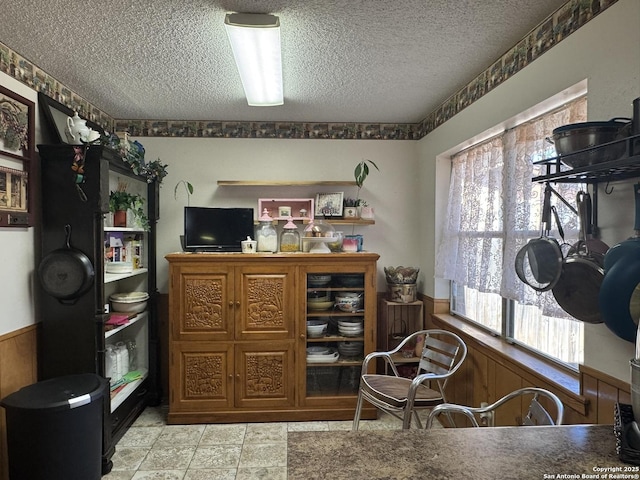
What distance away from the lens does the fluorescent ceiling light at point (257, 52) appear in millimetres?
1811

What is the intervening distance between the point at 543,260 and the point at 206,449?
2.49 meters

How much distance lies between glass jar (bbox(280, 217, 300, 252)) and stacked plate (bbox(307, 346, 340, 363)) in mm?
854

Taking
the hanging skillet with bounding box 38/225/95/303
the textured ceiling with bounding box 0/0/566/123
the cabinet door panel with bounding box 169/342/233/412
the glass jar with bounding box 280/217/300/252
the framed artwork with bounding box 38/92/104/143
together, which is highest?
the textured ceiling with bounding box 0/0/566/123

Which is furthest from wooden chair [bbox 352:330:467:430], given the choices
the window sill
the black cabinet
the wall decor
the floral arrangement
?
the wall decor

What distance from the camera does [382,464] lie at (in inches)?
40.0

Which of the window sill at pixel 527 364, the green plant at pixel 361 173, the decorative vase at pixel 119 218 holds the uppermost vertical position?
the green plant at pixel 361 173

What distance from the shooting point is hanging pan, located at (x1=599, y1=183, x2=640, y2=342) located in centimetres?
123

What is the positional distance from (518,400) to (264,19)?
2.37m

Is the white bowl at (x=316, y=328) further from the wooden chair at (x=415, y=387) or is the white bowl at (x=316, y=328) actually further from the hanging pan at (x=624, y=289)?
the hanging pan at (x=624, y=289)

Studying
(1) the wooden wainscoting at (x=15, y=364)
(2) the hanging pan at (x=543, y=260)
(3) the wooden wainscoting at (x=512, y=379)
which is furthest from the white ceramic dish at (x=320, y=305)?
(1) the wooden wainscoting at (x=15, y=364)

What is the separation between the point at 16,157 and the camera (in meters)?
2.24

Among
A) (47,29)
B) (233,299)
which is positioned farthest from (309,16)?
(233,299)

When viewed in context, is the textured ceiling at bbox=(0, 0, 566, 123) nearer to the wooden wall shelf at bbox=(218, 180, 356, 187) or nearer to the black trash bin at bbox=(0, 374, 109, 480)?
the wooden wall shelf at bbox=(218, 180, 356, 187)

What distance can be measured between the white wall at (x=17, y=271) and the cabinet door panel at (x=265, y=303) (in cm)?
135
